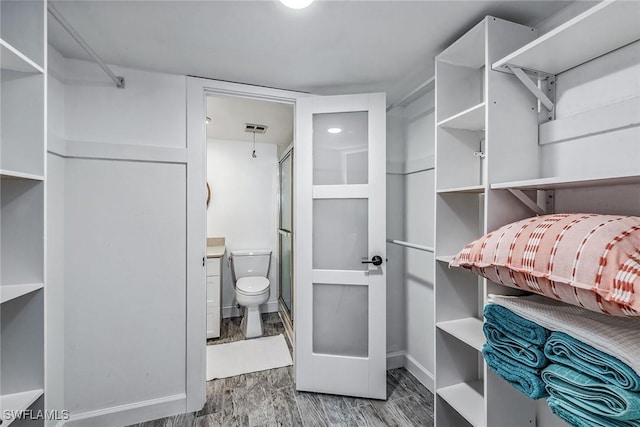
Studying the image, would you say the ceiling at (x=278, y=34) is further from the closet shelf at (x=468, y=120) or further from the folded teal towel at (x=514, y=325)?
the folded teal towel at (x=514, y=325)

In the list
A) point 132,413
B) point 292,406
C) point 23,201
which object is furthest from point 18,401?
point 292,406

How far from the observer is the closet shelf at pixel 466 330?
132 centimetres

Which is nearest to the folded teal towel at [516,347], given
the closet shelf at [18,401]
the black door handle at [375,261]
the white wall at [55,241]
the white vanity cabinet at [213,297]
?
A: the black door handle at [375,261]

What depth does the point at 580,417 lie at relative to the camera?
0.79 m

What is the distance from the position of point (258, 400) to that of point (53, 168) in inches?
75.6

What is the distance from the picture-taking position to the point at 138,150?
5.84 ft

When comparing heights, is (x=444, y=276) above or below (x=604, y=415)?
above

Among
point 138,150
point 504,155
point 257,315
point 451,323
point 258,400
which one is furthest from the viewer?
point 257,315

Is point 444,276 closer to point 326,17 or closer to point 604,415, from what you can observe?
point 604,415

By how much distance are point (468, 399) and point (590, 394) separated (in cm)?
79

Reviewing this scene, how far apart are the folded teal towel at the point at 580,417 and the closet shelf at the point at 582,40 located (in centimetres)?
113

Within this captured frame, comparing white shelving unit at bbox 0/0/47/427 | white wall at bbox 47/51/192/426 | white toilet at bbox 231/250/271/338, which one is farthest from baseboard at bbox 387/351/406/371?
white shelving unit at bbox 0/0/47/427

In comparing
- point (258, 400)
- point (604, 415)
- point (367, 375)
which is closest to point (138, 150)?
point (258, 400)

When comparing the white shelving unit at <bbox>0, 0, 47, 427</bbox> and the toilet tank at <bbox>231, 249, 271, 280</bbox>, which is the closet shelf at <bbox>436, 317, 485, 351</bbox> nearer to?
the white shelving unit at <bbox>0, 0, 47, 427</bbox>
